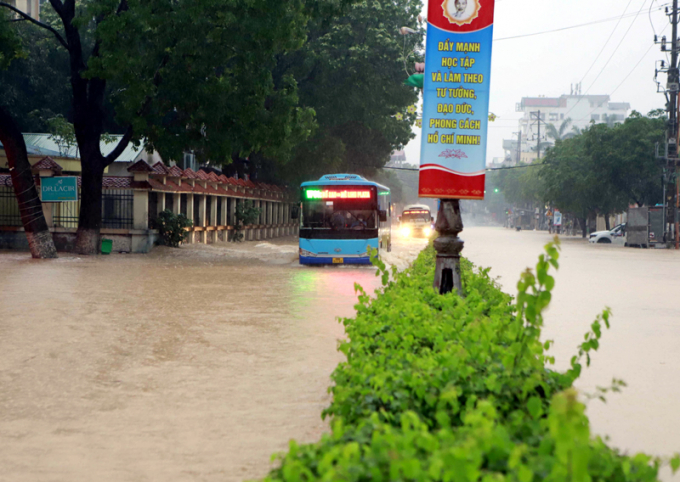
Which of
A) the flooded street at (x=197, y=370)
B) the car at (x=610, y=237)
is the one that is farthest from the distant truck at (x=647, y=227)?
the flooded street at (x=197, y=370)

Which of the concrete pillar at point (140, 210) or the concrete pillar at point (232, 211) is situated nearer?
the concrete pillar at point (140, 210)

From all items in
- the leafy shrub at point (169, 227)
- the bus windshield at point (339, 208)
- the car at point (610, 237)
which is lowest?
the car at point (610, 237)

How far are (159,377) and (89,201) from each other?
19.3 meters

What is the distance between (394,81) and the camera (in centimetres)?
4025

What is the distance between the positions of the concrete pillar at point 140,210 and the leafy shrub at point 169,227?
1311 millimetres

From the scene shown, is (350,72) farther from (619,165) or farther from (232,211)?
(619,165)

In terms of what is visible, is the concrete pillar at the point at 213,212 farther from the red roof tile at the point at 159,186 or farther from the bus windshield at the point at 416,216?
the bus windshield at the point at 416,216

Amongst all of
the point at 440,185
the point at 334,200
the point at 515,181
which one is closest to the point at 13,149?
the point at 334,200

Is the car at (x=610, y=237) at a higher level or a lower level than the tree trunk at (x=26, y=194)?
lower

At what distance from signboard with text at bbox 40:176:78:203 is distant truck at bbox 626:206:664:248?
30.0 m

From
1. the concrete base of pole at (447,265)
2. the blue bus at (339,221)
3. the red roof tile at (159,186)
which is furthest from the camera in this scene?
the red roof tile at (159,186)

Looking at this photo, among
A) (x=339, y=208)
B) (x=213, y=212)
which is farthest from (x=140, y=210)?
(x=213, y=212)

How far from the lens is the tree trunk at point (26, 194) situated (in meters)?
24.0

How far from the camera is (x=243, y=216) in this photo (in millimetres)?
40156
